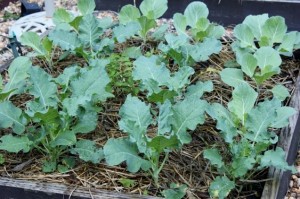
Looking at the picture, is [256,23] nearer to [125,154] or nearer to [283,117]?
[283,117]

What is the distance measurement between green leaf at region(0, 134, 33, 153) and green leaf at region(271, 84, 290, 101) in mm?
818

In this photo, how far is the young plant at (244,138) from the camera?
1393mm

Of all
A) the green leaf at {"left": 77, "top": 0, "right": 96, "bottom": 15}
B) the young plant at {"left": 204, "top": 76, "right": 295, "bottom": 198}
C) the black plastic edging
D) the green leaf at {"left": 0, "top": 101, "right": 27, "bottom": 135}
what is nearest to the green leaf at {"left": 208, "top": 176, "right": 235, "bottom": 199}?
the young plant at {"left": 204, "top": 76, "right": 295, "bottom": 198}

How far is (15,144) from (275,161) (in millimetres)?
733

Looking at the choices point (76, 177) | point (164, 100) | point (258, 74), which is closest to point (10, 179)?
point (76, 177)

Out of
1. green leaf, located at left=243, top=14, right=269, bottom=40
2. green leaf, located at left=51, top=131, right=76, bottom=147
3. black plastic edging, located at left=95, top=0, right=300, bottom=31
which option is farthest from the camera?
black plastic edging, located at left=95, top=0, right=300, bottom=31

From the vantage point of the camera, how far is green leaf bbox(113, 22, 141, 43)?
1.95 meters

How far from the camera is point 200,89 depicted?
5.58ft

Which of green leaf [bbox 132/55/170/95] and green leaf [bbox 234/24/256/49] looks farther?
green leaf [bbox 234/24/256/49]

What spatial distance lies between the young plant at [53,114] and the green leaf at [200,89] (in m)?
0.28

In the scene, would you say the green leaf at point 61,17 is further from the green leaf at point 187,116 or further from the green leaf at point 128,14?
the green leaf at point 187,116

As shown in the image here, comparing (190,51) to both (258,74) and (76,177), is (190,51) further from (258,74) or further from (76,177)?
(76,177)

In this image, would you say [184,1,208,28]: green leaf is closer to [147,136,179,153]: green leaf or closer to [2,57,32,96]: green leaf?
[2,57,32,96]: green leaf

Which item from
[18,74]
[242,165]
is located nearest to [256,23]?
[242,165]
